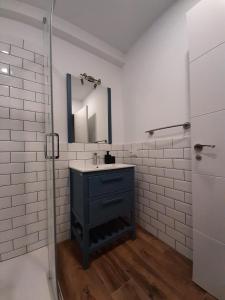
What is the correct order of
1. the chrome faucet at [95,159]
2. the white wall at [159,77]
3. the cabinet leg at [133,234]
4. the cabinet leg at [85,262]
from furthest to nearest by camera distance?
1. the chrome faucet at [95,159]
2. the cabinet leg at [133,234]
3. the white wall at [159,77]
4. the cabinet leg at [85,262]

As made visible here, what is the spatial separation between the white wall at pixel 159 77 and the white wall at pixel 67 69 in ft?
0.41

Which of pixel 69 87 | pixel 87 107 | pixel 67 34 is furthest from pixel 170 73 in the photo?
pixel 67 34

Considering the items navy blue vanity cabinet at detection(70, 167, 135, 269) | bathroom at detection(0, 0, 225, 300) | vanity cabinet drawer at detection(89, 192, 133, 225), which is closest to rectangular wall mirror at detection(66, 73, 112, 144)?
bathroom at detection(0, 0, 225, 300)

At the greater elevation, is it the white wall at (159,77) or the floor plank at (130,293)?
the white wall at (159,77)

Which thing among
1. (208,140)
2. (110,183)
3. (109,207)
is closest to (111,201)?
(109,207)

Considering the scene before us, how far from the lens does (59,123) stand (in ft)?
4.93

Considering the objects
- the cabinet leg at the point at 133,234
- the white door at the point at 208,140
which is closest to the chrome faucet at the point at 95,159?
the cabinet leg at the point at 133,234

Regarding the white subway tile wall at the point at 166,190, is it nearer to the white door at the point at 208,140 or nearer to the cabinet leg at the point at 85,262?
the white door at the point at 208,140

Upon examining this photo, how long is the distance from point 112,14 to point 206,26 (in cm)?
94

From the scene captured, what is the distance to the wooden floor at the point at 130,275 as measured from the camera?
0.94 m

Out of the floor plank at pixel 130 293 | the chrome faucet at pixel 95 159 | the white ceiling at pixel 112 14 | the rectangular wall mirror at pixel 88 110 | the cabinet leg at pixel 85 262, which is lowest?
the floor plank at pixel 130 293

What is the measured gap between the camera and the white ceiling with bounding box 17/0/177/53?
50.9 inches

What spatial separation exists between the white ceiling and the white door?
22.6 inches

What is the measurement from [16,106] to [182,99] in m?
1.47
